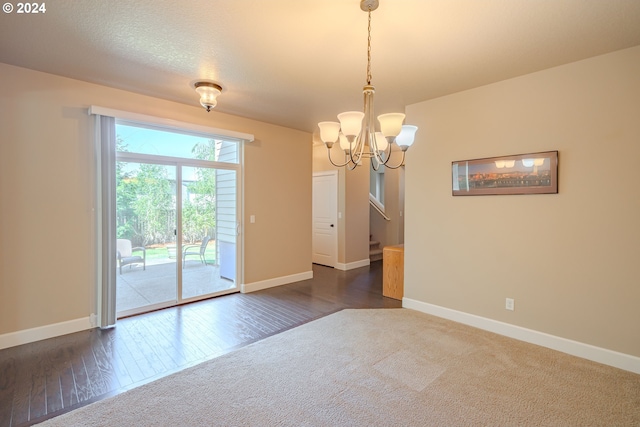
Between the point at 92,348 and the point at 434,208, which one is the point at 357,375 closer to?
the point at 434,208

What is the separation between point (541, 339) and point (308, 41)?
3483 mm

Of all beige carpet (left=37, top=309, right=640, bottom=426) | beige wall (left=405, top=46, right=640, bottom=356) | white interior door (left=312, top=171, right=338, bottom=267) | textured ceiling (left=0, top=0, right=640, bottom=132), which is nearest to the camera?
beige carpet (left=37, top=309, right=640, bottom=426)

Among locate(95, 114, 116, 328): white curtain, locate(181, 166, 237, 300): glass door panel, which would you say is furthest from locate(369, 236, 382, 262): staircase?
locate(95, 114, 116, 328): white curtain

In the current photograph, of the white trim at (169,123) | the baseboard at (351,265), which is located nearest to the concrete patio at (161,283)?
the white trim at (169,123)

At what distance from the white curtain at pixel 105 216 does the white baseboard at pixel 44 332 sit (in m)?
0.15

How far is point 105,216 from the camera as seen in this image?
10.7 ft

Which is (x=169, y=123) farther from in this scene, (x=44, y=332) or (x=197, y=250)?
(x=44, y=332)

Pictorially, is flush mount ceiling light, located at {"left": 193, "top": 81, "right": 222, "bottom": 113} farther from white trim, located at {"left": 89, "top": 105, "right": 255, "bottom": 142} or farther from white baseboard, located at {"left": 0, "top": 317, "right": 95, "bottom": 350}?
white baseboard, located at {"left": 0, "top": 317, "right": 95, "bottom": 350}

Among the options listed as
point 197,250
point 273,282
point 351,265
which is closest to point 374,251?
point 351,265

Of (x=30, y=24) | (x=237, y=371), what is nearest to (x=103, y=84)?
(x=30, y=24)

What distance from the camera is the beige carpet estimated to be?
6.17 feet

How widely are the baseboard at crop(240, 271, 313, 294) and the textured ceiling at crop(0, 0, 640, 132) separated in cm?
286

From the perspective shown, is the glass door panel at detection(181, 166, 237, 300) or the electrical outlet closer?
the electrical outlet

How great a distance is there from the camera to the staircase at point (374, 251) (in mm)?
7289
